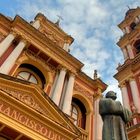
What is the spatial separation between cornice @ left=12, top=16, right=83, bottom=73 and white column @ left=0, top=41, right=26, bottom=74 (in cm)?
84

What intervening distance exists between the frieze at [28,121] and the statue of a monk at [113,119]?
14.4ft

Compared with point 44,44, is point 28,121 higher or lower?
lower

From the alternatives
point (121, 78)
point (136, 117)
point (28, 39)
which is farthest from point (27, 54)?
point (121, 78)

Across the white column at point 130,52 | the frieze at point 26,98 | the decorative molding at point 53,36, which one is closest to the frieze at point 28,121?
the frieze at point 26,98

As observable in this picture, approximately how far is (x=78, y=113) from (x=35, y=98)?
4.72 metres

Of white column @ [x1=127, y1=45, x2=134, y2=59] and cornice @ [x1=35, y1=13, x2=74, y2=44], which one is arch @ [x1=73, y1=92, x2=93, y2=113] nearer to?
cornice @ [x1=35, y1=13, x2=74, y2=44]

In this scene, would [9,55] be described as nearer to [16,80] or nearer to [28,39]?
[28,39]

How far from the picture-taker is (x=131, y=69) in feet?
64.7

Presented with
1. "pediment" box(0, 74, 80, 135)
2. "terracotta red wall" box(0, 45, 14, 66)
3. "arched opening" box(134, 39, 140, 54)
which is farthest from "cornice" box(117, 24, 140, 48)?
"pediment" box(0, 74, 80, 135)

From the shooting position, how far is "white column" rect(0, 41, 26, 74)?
1172 centimetres

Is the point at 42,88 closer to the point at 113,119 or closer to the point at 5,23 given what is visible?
the point at 5,23

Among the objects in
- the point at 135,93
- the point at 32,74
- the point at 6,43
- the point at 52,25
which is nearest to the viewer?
the point at 6,43

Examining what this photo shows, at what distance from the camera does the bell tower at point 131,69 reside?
16041 millimetres

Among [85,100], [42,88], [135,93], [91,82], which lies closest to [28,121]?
[42,88]
